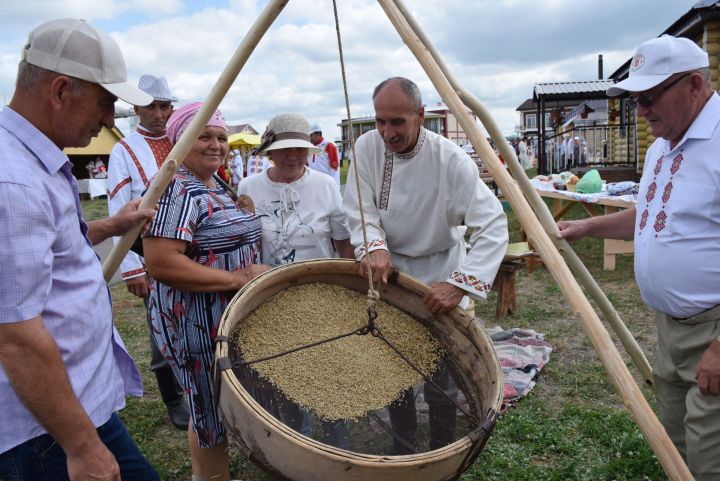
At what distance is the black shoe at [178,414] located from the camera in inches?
130

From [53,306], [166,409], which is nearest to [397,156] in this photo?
[53,306]

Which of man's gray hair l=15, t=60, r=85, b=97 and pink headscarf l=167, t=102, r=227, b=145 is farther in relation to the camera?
pink headscarf l=167, t=102, r=227, b=145

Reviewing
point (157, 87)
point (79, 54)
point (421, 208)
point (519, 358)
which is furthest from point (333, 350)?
point (519, 358)

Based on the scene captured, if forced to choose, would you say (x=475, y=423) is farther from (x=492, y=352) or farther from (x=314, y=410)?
(x=314, y=410)

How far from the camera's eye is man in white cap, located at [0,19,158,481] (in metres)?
1.16

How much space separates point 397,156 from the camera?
2.43m

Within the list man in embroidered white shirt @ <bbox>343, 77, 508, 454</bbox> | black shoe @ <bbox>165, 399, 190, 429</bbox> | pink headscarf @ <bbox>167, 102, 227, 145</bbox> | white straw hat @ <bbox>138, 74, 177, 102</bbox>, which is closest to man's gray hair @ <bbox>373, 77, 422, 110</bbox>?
man in embroidered white shirt @ <bbox>343, 77, 508, 454</bbox>

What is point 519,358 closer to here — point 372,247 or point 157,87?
point 372,247

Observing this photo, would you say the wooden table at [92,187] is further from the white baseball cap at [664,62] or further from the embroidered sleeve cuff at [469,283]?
the white baseball cap at [664,62]

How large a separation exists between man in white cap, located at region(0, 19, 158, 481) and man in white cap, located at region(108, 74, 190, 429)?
1.49 m

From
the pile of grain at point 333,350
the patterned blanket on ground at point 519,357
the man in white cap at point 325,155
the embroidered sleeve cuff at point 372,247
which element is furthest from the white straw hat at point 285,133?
the man in white cap at point 325,155

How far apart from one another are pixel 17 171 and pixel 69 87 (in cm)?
25

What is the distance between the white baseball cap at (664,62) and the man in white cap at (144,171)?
2.19m

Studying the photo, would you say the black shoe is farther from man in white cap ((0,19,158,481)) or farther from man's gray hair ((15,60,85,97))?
man's gray hair ((15,60,85,97))
